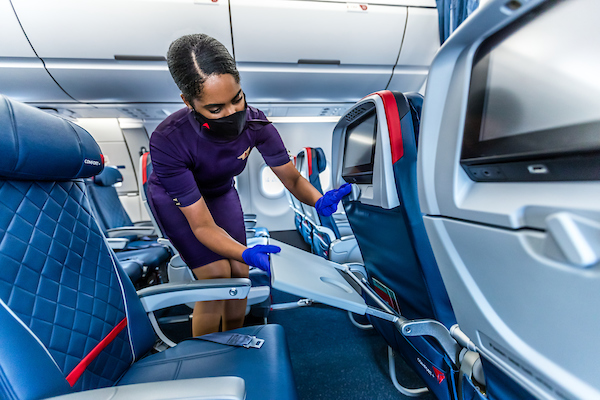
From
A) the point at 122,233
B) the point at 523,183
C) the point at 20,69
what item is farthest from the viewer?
the point at 122,233

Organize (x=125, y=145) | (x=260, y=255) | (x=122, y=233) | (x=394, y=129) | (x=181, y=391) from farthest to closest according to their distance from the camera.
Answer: (x=125, y=145), (x=122, y=233), (x=260, y=255), (x=394, y=129), (x=181, y=391)

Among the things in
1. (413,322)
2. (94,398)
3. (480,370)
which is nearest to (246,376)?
(94,398)

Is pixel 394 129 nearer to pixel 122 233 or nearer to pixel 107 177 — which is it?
pixel 122 233

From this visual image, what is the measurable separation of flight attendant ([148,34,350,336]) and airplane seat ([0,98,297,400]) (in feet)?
1.11

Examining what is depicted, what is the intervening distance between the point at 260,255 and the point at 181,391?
654 mm

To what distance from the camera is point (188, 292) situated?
4.06ft

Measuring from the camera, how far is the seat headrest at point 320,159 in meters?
2.99

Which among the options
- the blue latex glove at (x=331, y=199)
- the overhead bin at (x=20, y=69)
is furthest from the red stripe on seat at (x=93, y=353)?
the overhead bin at (x=20, y=69)

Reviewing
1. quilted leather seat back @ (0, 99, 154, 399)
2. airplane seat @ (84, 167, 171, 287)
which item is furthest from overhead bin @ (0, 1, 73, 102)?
quilted leather seat back @ (0, 99, 154, 399)

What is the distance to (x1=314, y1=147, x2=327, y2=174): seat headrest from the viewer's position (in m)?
2.99

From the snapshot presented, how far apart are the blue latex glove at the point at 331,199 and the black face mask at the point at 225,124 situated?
0.57 m

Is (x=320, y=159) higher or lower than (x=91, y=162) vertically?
lower

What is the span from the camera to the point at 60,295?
0.88m

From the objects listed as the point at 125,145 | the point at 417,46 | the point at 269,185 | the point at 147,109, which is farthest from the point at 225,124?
the point at 125,145
